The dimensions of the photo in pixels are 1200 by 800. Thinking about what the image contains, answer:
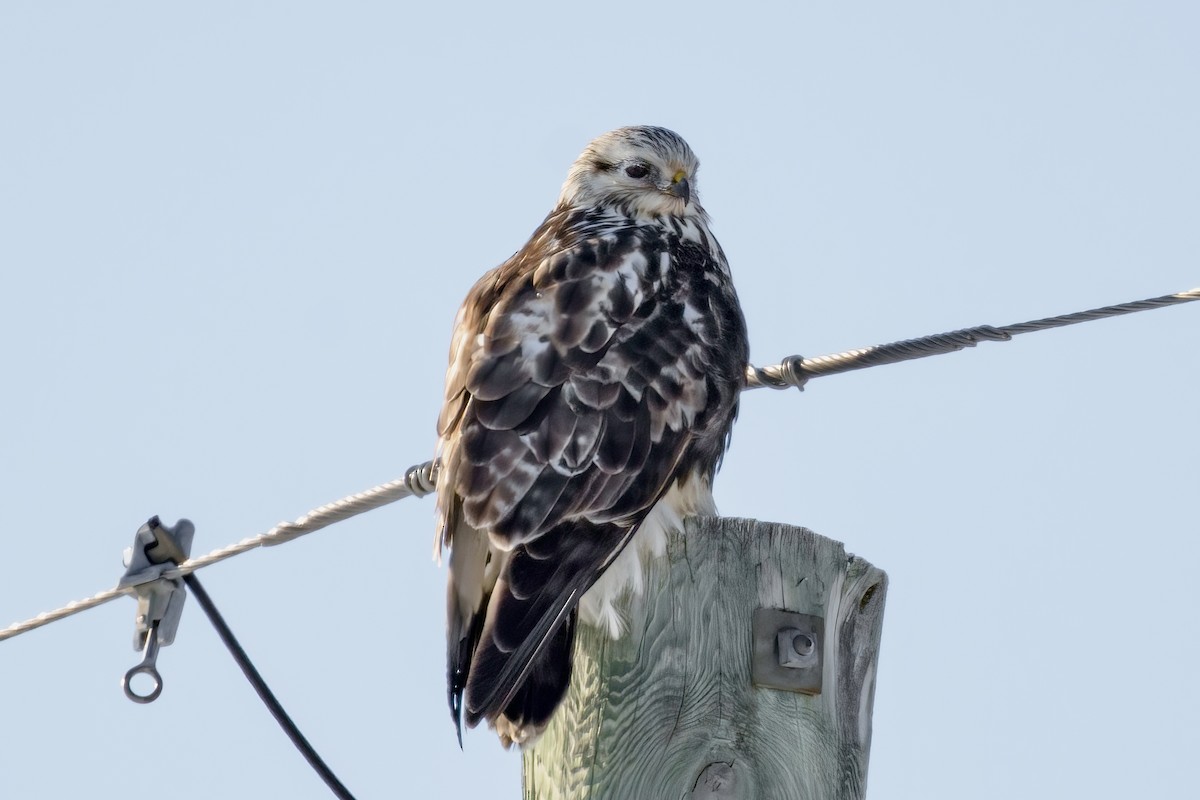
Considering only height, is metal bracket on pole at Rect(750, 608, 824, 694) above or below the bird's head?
below

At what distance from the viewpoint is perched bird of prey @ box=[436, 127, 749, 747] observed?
3.42 m

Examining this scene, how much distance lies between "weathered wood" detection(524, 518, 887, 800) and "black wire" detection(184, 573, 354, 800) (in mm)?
607

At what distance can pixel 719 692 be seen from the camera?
3078mm

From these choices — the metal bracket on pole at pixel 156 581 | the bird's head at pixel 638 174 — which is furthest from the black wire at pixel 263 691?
the bird's head at pixel 638 174

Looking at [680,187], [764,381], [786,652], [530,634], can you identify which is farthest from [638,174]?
[786,652]

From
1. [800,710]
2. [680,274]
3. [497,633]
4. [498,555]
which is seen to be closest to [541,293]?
[680,274]

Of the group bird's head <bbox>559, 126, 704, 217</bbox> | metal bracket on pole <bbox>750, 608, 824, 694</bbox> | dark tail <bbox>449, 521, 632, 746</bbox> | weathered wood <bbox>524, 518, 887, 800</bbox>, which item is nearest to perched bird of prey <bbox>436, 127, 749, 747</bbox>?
dark tail <bbox>449, 521, 632, 746</bbox>

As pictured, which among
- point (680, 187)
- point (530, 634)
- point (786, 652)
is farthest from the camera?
point (680, 187)

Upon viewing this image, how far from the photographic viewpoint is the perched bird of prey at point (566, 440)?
3.42 m

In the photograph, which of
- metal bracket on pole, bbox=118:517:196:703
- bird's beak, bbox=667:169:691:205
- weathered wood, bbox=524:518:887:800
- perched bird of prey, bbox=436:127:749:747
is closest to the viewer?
weathered wood, bbox=524:518:887:800

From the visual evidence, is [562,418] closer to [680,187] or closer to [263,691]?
[263,691]

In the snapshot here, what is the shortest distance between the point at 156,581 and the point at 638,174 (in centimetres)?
222

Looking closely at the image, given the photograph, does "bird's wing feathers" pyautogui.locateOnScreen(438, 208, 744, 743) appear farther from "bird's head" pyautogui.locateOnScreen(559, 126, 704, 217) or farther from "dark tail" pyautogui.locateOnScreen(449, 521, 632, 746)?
"bird's head" pyautogui.locateOnScreen(559, 126, 704, 217)

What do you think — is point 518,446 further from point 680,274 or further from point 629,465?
point 680,274
